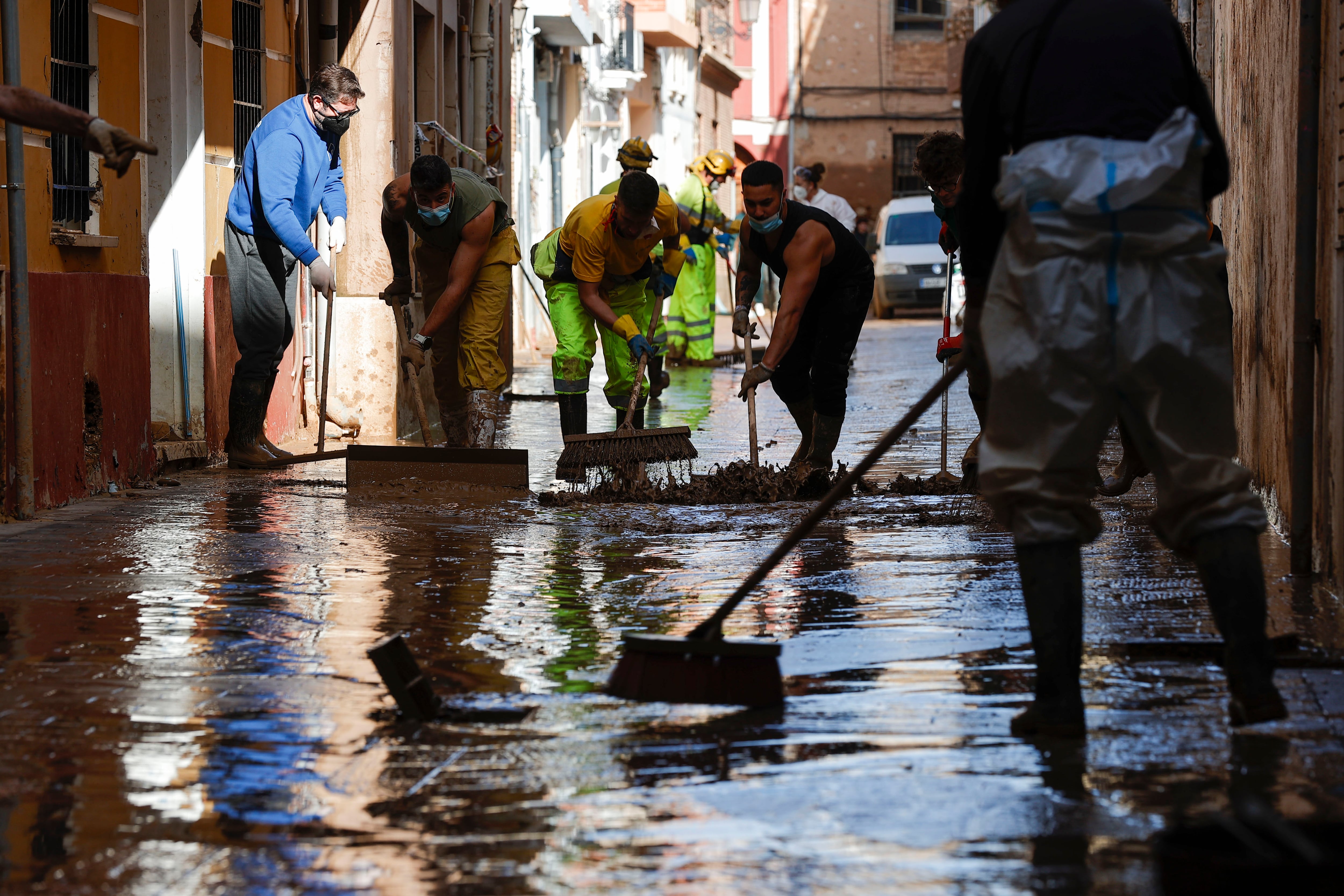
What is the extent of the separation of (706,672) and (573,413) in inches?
209

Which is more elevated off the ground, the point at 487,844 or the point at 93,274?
the point at 93,274

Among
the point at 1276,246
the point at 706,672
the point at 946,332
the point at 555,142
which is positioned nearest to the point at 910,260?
the point at 555,142

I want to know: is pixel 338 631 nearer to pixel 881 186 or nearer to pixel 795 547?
pixel 795 547

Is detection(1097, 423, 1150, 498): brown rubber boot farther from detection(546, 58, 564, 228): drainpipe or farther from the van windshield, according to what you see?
the van windshield

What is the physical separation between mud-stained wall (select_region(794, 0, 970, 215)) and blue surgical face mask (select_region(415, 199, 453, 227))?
34.0 m

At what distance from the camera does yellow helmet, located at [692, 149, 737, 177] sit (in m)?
15.4

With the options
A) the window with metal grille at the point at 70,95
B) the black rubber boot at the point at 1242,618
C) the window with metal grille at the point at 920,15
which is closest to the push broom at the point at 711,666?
the black rubber boot at the point at 1242,618

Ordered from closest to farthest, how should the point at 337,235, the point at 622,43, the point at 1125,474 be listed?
the point at 1125,474 → the point at 337,235 → the point at 622,43

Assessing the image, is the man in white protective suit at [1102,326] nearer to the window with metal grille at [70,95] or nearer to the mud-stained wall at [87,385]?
the mud-stained wall at [87,385]

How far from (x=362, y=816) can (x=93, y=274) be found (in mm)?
5248

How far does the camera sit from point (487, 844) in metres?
2.88

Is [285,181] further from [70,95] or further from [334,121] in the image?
[70,95]

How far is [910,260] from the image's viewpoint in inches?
1096

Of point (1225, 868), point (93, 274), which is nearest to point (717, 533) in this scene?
point (93, 274)
